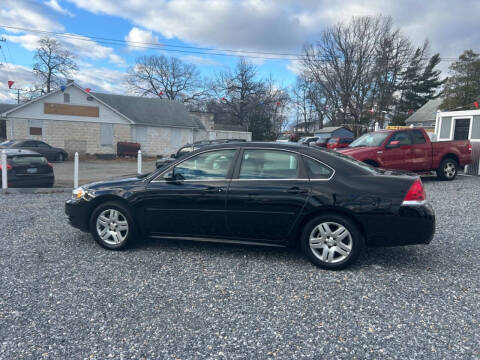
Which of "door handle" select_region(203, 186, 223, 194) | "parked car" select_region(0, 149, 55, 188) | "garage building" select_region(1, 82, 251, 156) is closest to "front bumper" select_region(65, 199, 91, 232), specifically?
"door handle" select_region(203, 186, 223, 194)

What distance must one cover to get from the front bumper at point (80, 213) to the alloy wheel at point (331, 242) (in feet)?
10.0

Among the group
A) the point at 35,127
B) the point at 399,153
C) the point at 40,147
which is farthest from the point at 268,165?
the point at 35,127

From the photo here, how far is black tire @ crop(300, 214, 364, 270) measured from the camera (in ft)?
12.5

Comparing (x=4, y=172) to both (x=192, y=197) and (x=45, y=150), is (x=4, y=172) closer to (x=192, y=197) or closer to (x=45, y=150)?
(x=192, y=197)

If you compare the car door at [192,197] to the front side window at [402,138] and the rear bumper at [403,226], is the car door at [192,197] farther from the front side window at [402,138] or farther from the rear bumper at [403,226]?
the front side window at [402,138]

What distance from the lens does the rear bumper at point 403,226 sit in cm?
375

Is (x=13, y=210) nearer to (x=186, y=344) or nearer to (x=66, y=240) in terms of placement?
(x=66, y=240)

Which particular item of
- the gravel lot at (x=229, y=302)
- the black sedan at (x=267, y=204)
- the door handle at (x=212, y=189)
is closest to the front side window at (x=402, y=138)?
the gravel lot at (x=229, y=302)

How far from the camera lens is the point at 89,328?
9.05 feet

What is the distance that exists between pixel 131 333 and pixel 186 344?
48cm

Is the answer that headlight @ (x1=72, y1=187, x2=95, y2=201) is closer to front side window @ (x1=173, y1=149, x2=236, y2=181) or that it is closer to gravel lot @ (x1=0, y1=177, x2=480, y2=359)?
gravel lot @ (x1=0, y1=177, x2=480, y2=359)

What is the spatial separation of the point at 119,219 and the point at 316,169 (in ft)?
8.86

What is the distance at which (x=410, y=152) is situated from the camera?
10.0 metres

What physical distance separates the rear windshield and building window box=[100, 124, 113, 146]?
1973 cm
